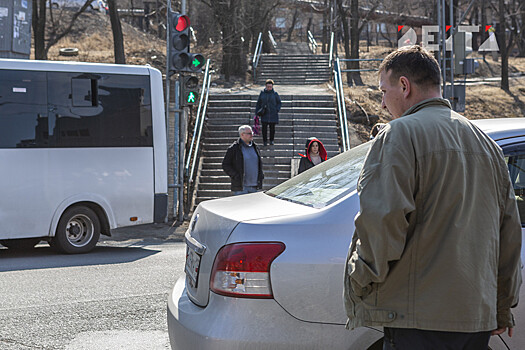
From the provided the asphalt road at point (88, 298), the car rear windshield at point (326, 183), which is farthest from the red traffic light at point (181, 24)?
the car rear windshield at point (326, 183)

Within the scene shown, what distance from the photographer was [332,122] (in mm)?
20250

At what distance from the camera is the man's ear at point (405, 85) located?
2.57 m

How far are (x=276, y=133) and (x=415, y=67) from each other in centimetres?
1703

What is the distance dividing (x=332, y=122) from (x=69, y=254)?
11.2m

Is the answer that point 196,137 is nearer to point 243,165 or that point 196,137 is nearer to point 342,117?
point 342,117

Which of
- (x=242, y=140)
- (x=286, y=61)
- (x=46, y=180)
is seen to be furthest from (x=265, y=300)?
(x=286, y=61)

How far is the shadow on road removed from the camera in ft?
30.8

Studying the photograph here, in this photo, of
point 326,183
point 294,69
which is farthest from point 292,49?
point 326,183

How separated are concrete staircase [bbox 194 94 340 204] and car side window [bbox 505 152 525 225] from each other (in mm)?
12890

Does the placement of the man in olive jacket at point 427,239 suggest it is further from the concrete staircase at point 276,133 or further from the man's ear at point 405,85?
the concrete staircase at point 276,133

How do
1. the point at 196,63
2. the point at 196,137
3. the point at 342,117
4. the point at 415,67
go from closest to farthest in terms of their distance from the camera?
the point at 415,67 → the point at 196,63 → the point at 196,137 → the point at 342,117

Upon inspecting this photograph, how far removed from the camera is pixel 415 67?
2.55 meters

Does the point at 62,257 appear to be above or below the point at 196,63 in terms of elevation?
below

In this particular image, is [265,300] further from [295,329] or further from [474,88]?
[474,88]
